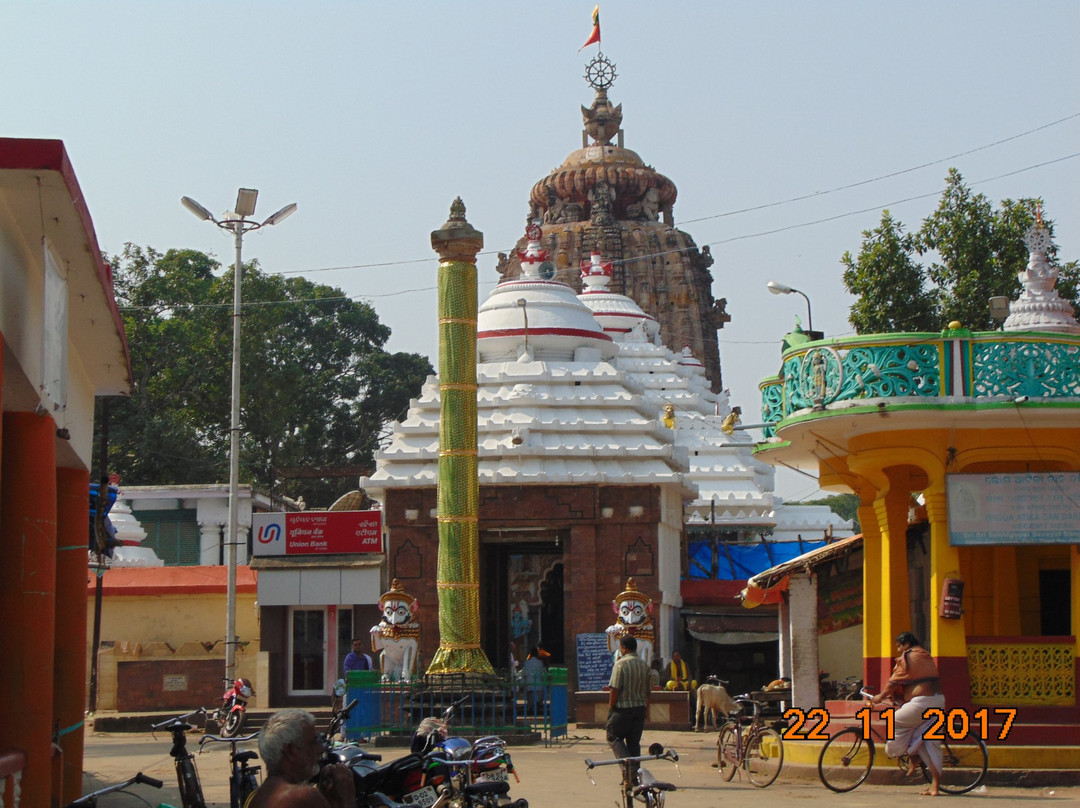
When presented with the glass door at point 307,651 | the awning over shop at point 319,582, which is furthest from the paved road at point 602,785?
the glass door at point 307,651

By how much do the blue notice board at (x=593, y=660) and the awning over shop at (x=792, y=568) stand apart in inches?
183

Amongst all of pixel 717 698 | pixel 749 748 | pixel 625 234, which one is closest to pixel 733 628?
pixel 717 698

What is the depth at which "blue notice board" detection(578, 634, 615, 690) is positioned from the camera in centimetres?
2623

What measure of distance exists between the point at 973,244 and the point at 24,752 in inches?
763

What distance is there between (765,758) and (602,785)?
5.62 ft

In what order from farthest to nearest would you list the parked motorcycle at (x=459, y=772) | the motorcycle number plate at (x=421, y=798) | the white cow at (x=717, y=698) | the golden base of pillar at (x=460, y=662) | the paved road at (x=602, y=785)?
the golden base of pillar at (x=460, y=662)
the white cow at (x=717, y=698)
the paved road at (x=602, y=785)
the parked motorcycle at (x=459, y=772)
the motorcycle number plate at (x=421, y=798)

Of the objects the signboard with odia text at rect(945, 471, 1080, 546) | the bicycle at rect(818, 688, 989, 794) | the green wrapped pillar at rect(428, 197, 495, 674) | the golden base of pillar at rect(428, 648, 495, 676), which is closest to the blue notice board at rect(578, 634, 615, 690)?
the green wrapped pillar at rect(428, 197, 495, 674)

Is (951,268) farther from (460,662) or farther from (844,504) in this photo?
(844,504)

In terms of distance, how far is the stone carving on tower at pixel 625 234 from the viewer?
6844cm

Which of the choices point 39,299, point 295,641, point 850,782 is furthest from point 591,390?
point 39,299

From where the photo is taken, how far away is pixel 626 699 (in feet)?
43.7

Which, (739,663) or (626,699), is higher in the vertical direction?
(626,699)

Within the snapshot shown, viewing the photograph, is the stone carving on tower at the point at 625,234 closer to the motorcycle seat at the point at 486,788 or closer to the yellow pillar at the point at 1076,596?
the yellow pillar at the point at 1076,596

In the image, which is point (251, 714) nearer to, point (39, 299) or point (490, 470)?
point (490, 470)
